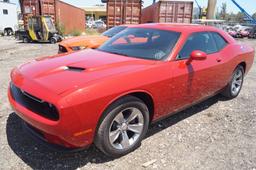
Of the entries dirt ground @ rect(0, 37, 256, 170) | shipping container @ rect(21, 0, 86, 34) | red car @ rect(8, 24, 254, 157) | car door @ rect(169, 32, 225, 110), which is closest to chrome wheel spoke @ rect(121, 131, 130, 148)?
red car @ rect(8, 24, 254, 157)

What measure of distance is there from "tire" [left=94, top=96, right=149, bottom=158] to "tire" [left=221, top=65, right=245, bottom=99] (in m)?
2.58

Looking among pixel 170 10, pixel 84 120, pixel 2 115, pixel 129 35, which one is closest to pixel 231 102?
pixel 129 35

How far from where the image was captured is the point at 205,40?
14.5 feet

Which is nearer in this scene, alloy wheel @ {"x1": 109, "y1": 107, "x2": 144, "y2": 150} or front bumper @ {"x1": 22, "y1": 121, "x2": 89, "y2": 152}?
front bumper @ {"x1": 22, "y1": 121, "x2": 89, "y2": 152}

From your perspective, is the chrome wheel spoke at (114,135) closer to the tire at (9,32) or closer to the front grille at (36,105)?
the front grille at (36,105)

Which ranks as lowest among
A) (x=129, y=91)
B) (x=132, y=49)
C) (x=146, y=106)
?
(x=146, y=106)

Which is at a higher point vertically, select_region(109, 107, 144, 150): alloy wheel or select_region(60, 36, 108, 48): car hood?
select_region(60, 36, 108, 48): car hood

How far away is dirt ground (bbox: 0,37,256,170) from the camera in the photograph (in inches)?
121

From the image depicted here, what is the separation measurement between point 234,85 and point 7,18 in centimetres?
2609

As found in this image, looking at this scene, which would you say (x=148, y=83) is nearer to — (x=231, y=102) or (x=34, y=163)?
(x=34, y=163)

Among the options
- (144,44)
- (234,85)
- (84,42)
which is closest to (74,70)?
(144,44)

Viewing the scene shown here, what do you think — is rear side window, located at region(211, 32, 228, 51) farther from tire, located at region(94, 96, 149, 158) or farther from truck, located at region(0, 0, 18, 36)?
truck, located at region(0, 0, 18, 36)

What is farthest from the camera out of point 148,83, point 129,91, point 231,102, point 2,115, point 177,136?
point 231,102

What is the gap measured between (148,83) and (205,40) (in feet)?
5.94
